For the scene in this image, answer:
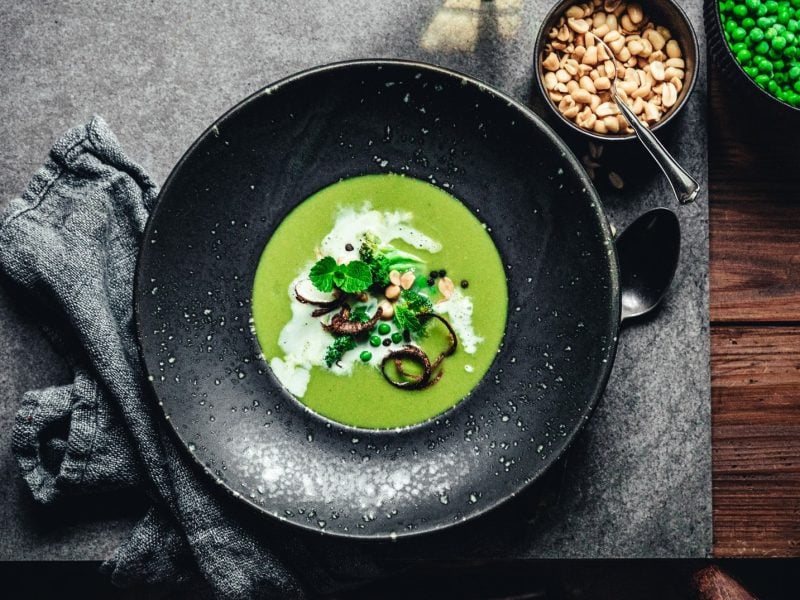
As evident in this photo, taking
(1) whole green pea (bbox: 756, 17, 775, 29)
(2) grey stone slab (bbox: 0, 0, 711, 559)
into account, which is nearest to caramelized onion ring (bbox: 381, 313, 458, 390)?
(2) grey stone slab (bbox: 0, 0, 711, 559)

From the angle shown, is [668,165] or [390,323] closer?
[668,165]

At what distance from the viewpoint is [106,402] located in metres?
1.54

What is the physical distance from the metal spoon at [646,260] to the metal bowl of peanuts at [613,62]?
0.21m

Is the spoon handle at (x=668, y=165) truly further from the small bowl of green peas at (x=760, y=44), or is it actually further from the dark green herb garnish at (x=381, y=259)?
the dark green herb garnish at (x=381, y=259)

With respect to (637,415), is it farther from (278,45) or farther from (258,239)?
(278,45)

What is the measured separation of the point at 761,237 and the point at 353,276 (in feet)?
3.03

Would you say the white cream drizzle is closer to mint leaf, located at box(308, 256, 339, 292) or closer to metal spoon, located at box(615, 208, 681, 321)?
mint leaf, located at box(308, 256, 339, 292)

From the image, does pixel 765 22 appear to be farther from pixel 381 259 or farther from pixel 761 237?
pixel 381 259

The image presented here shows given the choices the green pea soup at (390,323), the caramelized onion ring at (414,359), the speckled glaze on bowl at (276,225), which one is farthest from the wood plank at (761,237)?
the caramelized onion ring at (414,359)

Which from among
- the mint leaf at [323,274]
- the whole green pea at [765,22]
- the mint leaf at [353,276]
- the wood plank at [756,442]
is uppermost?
the whole green pea at [765,22]

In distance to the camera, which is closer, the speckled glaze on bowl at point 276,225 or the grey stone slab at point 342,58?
the speckled glaze on bowl at point 276,225

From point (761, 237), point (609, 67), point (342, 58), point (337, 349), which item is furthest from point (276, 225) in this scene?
point (761, 237)

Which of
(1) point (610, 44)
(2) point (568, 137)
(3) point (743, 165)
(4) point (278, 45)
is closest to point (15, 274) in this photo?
(4) point (278, 45)

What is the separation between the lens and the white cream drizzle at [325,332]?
1588 millimetres
